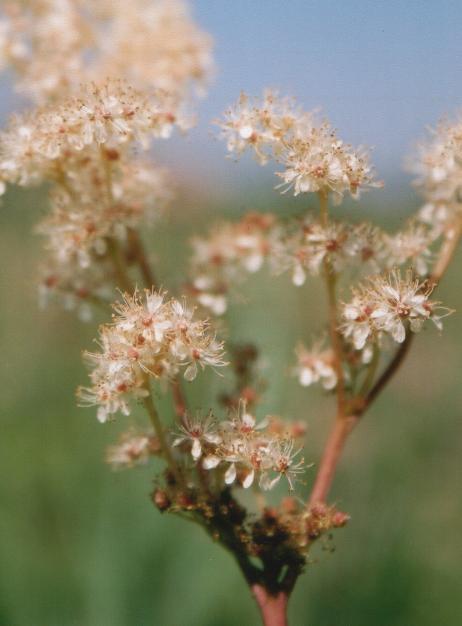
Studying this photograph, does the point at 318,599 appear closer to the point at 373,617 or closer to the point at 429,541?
the point at 373,617

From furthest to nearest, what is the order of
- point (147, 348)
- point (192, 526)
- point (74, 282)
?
point (192, 526) < point (74, 282) < point (147, 348)

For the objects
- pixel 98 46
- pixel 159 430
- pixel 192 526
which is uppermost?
pixel 98 46

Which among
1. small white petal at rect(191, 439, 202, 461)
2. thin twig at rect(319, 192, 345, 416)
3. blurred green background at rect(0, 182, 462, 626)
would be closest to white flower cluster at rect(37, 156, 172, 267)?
blurred green background at rect(0, 182, 462, 626)

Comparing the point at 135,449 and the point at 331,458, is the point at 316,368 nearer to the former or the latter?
the point at 331,458

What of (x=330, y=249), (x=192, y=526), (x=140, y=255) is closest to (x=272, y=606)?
(x=330, y=249)

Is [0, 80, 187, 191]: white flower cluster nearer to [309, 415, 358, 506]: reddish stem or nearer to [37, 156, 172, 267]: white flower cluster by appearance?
[37, 156, 172, 267]: white flower cluster

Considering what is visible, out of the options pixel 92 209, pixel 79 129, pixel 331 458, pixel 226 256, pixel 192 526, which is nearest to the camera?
pixel 331 458

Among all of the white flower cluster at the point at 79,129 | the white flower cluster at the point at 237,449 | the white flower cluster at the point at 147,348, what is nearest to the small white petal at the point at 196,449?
the white flower cluster at the point at 237,449

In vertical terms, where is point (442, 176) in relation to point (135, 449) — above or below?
above
